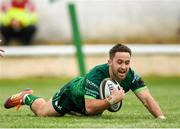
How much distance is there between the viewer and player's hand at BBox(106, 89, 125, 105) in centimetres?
1141

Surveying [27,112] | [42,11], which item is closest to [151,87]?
[42,11]

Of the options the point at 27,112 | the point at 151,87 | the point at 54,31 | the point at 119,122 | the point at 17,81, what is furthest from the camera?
the point at 54,31

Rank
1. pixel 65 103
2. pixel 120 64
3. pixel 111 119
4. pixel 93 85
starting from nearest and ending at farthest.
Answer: pixel 120 64, pixel 93 85, pixel 111 119, pixel 65 103

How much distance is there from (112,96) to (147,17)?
1532 centimetres

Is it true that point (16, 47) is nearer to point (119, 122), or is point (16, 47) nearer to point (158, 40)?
point (158, 40)

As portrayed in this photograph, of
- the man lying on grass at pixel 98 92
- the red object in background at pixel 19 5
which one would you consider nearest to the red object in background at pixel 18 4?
the red object in background at pixel 19 5

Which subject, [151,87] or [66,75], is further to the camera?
[66,75]

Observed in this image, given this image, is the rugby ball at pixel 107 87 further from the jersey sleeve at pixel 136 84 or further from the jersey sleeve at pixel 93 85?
the jersey sleeve at pixel 136 84

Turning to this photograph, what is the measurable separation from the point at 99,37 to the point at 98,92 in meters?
→ 15.1

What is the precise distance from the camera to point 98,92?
11727 mm

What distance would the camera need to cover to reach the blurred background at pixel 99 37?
1003 inches

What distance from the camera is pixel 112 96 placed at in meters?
11.5

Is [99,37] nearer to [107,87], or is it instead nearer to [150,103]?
[150,103]

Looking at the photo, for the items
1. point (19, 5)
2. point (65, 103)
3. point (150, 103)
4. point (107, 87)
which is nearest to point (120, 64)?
point (107, 87)
